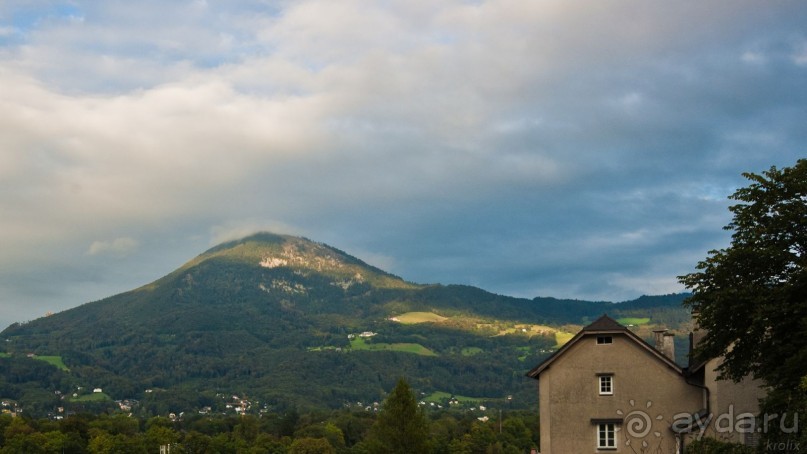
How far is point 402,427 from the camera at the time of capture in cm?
10969

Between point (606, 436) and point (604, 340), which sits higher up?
point (604, 340)

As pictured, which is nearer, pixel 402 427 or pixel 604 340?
pixel 604 340

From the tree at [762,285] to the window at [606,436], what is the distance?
44.1 ft

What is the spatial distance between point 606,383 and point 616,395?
2.85 feet

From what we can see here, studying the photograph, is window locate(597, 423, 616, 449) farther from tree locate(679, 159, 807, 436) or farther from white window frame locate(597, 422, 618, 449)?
tree locate(679, 159, 807, 436)

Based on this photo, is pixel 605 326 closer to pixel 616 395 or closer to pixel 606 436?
pixel 616 395

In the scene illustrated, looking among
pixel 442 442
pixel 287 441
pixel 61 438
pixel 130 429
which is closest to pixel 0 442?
pixel 61 438

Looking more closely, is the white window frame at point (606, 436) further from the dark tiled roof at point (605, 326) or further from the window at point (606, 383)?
the dark tiled roof at point (605, 326)

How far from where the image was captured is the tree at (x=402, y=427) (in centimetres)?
10925

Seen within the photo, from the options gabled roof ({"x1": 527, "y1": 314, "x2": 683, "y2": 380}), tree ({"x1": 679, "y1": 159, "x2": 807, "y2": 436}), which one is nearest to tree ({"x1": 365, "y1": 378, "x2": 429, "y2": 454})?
gabled roof ({"x1": 527, "y1": 314, "x2": 683, "y2": 380})

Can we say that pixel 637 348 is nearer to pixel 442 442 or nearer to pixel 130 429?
pixel 442 442

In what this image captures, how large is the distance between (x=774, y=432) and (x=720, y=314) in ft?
23.3

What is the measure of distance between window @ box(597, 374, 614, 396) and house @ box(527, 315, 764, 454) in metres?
0.06

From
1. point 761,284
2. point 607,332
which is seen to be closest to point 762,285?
point 761,284
